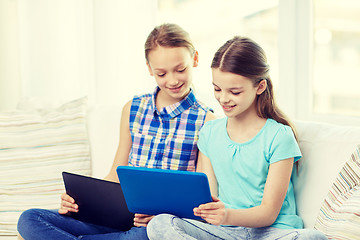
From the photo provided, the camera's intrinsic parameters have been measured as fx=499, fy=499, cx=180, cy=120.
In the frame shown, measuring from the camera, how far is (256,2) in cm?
271

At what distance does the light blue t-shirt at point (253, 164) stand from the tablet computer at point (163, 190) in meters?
0.22

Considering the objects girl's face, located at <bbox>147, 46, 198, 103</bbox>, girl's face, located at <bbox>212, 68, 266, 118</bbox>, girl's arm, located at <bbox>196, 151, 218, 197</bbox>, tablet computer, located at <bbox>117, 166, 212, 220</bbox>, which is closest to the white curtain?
girl's face, located at <bbox>147, 46, 198, 103</bbox>

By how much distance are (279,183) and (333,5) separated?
4.13 feet

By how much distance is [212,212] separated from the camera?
50.6 inches

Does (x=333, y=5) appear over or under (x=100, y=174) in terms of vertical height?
over

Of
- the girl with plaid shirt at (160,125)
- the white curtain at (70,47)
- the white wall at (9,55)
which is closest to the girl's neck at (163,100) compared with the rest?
the girl with plaid shirt at (160,125)

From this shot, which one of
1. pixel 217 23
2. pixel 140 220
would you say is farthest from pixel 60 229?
pixel 217 23

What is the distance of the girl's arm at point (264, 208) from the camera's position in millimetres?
1288

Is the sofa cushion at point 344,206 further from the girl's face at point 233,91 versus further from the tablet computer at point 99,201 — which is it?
the tablet computer at point 99,201

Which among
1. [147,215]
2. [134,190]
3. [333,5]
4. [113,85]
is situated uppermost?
[333,5]

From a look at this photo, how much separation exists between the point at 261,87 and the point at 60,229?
29.4 inches

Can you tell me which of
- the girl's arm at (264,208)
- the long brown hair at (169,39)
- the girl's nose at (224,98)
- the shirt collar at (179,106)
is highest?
the long brown hair at (169,39)

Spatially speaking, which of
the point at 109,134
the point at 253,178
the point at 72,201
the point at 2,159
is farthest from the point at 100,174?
the point at 253,178

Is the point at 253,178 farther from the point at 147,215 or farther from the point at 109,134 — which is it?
the point at 109,134
